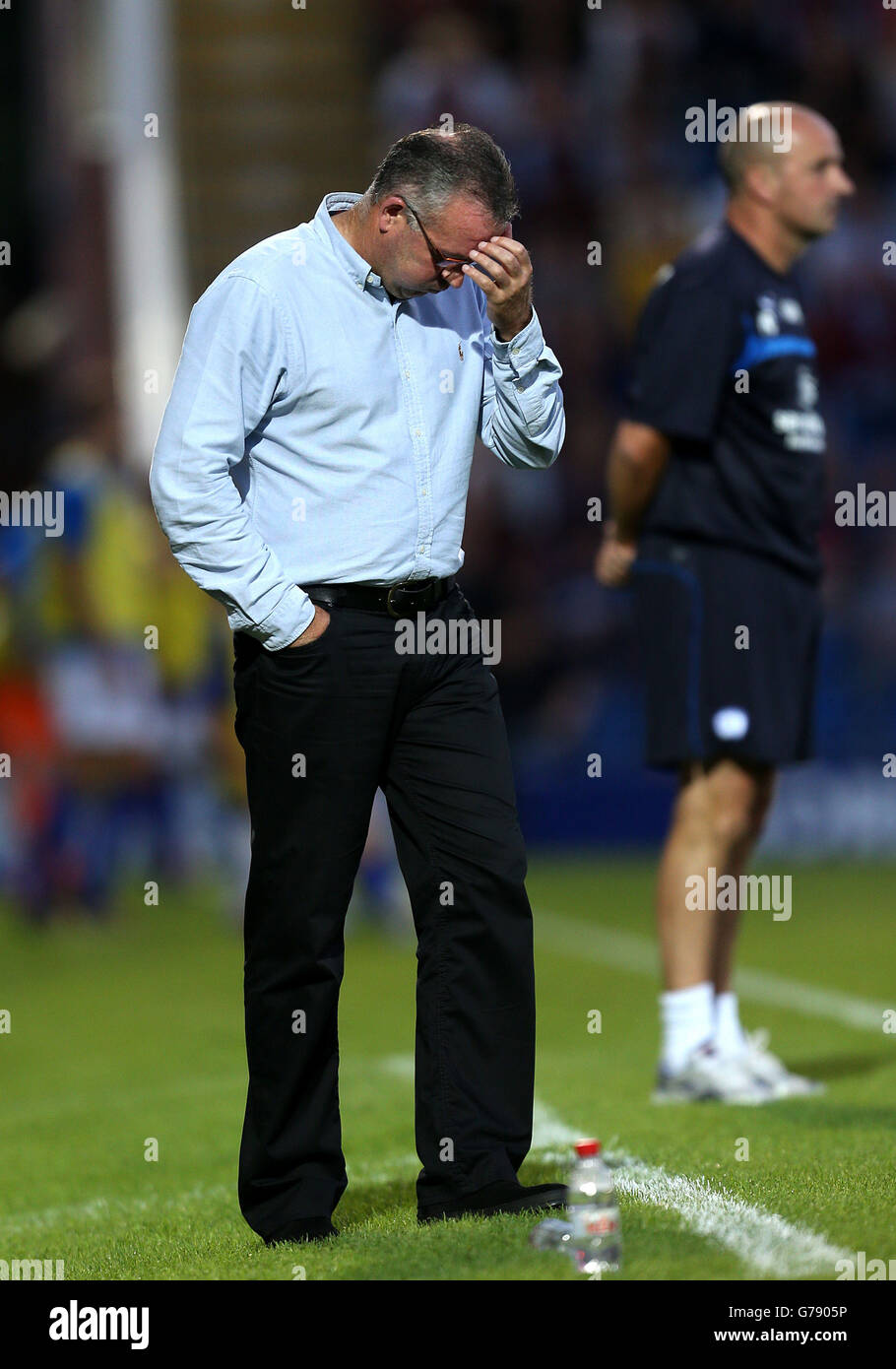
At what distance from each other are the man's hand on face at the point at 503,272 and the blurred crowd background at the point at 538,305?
710 cm

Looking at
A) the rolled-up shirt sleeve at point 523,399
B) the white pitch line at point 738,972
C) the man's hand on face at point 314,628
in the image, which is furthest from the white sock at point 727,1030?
the man's hand on face at point 314,628

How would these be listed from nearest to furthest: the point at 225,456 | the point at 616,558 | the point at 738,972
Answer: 1. the point at 225,456
2. the point at 616,558
3. the point at 738,972

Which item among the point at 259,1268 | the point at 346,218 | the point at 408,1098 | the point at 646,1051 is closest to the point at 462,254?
the point at 346,218

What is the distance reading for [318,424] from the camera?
4418 mm

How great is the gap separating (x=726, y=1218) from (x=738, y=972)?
484 cm

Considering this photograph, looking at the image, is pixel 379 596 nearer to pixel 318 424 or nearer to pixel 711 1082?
pixel 318 424

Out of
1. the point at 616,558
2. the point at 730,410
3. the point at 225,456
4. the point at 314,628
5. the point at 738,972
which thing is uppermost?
the point at 730,410

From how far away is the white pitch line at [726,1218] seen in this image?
3.94 meters

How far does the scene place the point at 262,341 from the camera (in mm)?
4301

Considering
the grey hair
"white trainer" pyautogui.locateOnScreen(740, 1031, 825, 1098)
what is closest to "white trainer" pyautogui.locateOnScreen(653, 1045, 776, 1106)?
"white trainer" pyautogui.locateOnScreen(740, 1031, 825, 1098)

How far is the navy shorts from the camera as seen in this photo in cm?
630

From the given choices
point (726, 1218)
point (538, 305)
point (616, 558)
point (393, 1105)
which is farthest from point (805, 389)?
point (538, 305)

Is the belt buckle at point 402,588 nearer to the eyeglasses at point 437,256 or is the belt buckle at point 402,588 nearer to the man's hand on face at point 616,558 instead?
the eyeglasses at point 437,256

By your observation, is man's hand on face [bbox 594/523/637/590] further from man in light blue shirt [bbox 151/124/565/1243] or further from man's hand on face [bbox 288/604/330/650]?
man's hand on face [bbox 288/604/330/650]
